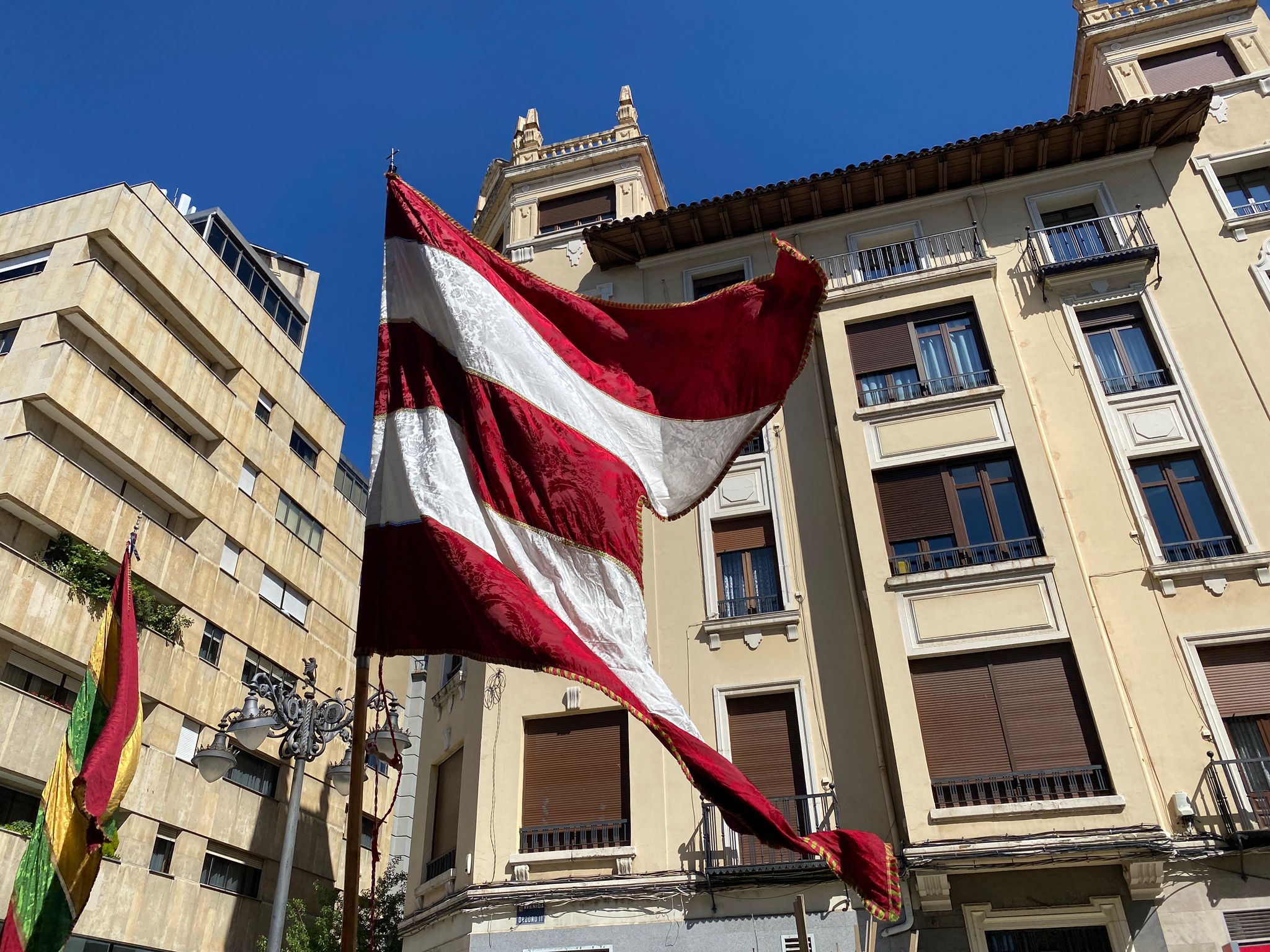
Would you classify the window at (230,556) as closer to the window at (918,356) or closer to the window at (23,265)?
the window at (23,265)

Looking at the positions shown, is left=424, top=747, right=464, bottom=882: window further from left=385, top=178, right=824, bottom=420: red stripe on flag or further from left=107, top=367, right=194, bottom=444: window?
left=107, top=367, right=194, bottom=444: window

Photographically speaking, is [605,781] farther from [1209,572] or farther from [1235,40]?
[1235,40]

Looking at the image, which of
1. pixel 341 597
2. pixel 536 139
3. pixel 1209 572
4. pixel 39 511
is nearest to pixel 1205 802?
pixel 1209 572

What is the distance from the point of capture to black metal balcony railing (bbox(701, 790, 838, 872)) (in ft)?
40.3

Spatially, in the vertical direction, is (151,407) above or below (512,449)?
above

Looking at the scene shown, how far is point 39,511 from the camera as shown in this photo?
1930cm

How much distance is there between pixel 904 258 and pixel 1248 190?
6039 millimetres

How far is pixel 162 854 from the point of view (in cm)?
2100

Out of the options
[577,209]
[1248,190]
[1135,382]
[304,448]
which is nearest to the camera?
Answer: [1135,382]

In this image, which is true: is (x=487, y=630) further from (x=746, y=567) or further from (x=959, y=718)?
(x=746, y=567)

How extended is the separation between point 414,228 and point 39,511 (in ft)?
56.6

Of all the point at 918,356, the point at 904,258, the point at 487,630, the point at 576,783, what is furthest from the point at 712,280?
the point at 487,630

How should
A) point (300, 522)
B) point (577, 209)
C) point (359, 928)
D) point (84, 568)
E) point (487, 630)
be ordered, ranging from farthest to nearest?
point (300, 522) → point (577, 209) → point (84, 568) → point (359, 928) → point (487, 630)

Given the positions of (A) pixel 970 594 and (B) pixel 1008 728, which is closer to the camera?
(B) pixel 1008 728
